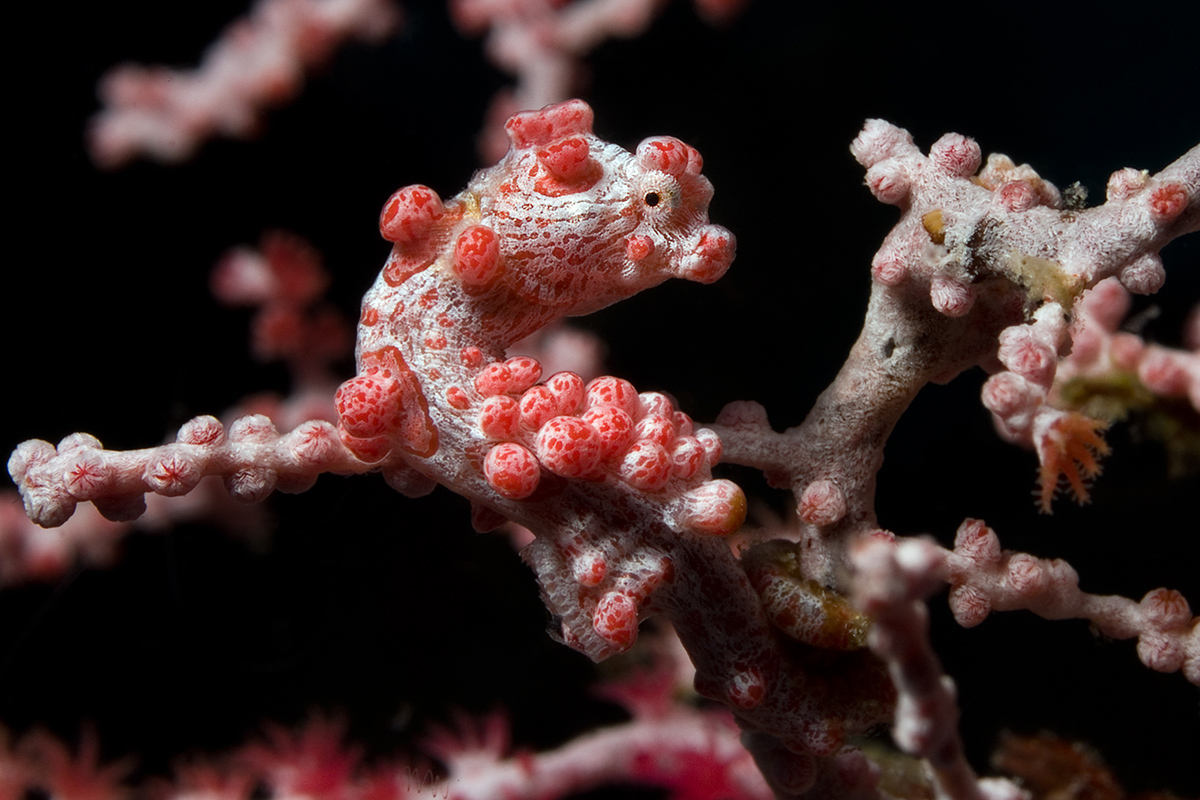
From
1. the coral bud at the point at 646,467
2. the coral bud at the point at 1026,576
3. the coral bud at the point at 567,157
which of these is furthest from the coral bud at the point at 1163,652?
the coral bud at the point at 567,157

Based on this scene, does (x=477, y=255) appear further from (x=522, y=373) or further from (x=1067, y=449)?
(x=1067, y=449)

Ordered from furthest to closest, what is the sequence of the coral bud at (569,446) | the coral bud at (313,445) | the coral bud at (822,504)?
Result: the coral bud at (822,504)
the coral bud at (313,445)
the coral bud at (569,446)

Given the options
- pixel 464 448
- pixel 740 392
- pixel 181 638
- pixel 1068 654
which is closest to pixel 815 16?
pixel 740 392

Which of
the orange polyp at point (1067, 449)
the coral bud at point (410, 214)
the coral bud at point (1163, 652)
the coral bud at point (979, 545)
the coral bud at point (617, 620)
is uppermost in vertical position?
the coral bud at point (410, 214)

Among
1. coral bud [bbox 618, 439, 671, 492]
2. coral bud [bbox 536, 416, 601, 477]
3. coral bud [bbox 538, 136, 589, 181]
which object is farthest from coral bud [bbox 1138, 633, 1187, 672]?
coral bud [bbox 538, 136, 589, 181]

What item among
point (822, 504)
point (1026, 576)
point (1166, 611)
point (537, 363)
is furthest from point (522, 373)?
point (1166, 611)

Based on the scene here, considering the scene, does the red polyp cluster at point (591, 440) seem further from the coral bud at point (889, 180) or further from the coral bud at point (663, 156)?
the coral bud at point (889, 180)

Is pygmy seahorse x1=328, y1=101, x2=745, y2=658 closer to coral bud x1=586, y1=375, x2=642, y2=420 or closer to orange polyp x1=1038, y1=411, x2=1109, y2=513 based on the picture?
coral bud x1=586, y1=375, x2=642, y2=420

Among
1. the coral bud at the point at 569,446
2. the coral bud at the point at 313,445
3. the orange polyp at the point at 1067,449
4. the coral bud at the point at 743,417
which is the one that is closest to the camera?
the orange polyp at the point at 1067,449
